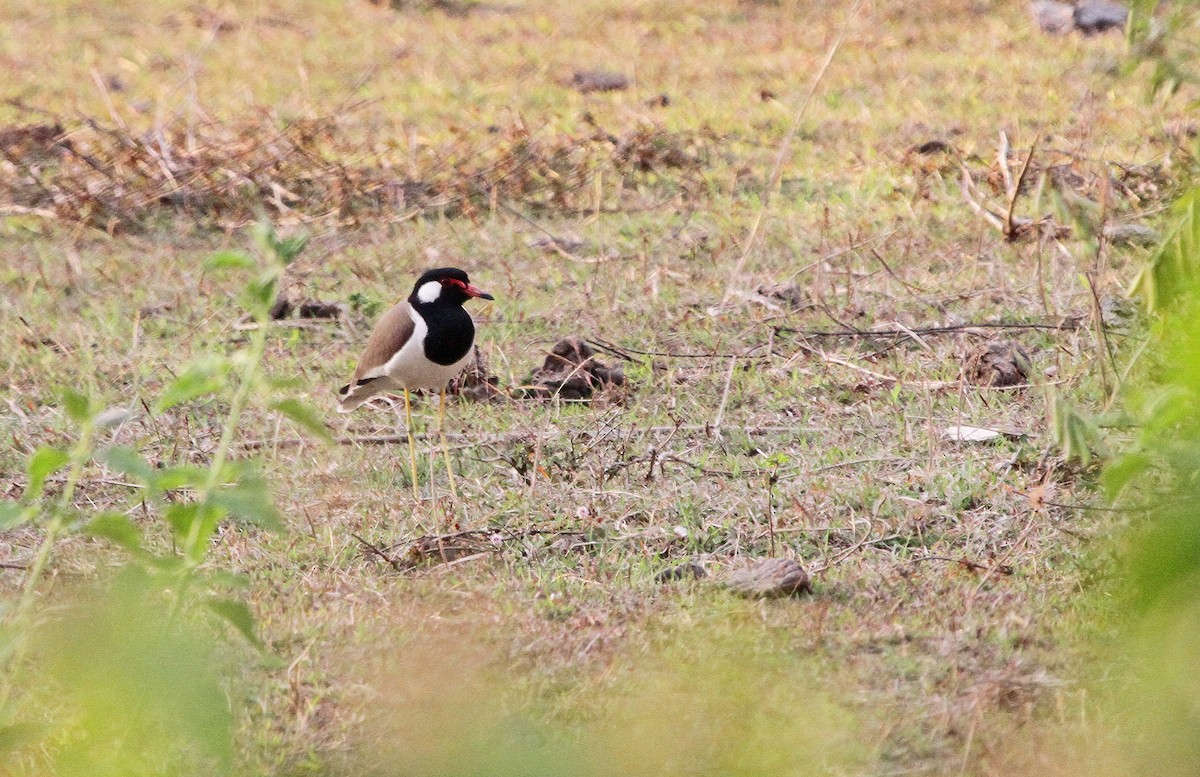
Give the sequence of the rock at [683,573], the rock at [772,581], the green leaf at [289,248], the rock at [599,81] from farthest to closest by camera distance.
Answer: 1. the rock at [599,81]
2. the rock at [683,573]
3. the rock at [772,581]
4. the green leaf at [289,248]

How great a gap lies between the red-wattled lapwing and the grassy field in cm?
22

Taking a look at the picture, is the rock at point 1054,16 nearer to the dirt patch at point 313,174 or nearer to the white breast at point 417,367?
the dirt patch at point 313,174

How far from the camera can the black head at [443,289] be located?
177 inches

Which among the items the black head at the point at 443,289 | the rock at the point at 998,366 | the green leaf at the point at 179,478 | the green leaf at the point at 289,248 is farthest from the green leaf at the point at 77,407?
the rock at the point at 998,366

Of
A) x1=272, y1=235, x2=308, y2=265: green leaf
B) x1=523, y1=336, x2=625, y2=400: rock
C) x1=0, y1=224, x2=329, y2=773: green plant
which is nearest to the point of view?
x1=0, y1=224, x2=329, y2=773: green plant

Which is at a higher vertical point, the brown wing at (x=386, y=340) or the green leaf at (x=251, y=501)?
the green leaf at (x=251, y=501)

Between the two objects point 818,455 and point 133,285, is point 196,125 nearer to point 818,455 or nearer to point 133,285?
point 133,285

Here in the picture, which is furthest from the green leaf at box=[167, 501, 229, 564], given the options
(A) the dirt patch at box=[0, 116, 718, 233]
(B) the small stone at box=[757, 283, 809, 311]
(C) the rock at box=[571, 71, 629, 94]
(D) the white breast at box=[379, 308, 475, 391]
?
(C) the rock at box=[571, 71, 629, 94]

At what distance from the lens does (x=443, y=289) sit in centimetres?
451

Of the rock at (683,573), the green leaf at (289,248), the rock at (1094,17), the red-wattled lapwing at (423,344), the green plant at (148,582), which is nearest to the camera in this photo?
the green plant at (148,582)

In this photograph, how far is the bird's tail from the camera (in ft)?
15.0

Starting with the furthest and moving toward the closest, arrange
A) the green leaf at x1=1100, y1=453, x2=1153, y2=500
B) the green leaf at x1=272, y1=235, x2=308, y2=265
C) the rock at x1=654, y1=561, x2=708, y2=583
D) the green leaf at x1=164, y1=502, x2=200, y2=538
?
1. the rock at x1=654, y1=561, x2=708, y2=583
2. the green leaf at x1=164, y1=502, x2=200, y2=538
3. the green leaf at x1=272, y1=235, x2=308, y2=265
4. the green leaf at x1=1100, y1=453, x2=1153, y2=500

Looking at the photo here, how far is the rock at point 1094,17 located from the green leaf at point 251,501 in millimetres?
8846

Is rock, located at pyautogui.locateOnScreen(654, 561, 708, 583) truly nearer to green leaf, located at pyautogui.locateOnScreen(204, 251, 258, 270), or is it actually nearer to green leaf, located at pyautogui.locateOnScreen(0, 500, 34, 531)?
green leaf, located at pyautogui.locateOnScreen(0, 500, 34, 531)
